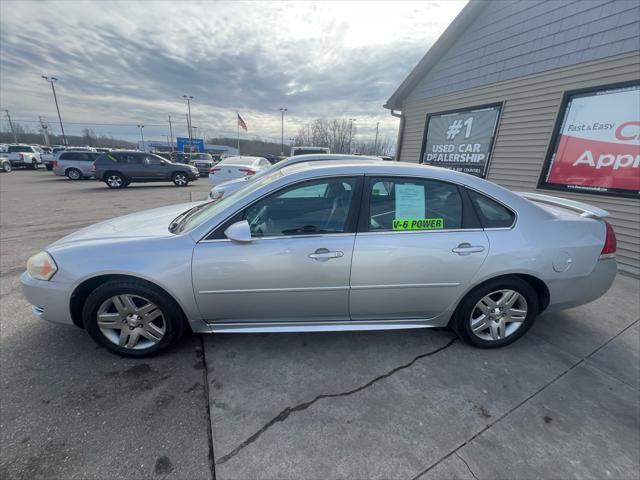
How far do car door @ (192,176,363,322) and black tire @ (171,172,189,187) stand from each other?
1494cm

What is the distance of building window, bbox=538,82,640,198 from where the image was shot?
4.67m

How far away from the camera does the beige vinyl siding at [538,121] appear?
477 cm

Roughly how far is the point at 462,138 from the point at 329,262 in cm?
706

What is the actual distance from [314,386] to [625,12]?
23.8 ft

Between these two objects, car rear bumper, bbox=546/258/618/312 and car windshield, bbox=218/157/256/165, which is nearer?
car rear bumper, bbox=546/258/618/312

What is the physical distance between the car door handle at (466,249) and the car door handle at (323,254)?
930mm

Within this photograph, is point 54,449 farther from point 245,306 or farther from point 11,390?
point 245,306

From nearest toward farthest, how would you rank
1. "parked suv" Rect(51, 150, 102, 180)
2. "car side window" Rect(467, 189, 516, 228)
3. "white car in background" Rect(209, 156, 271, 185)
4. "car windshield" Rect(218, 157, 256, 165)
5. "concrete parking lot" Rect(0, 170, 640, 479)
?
"concrete parking lot" Rect(0, 170, 640, 479)
"car side window" Rect(467, 189, 516, 228)
"white car in background" Rect(209, 156, 271, 185)
"car windshield" Rect(218, 157, 256, 165)
"parked suv" Rect(51, 150, 102, 180)

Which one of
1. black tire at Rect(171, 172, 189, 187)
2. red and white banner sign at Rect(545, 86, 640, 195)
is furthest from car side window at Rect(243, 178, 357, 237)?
black tire at Rect(171, 172, 189, 187)

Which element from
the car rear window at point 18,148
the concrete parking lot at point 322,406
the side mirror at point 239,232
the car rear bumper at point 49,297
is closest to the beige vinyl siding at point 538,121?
the concrete parking lot at point 322,406

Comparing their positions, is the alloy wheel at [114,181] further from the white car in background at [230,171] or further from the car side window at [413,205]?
the car side window at [413,205]

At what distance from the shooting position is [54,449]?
165cm

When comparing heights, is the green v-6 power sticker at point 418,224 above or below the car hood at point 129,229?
above

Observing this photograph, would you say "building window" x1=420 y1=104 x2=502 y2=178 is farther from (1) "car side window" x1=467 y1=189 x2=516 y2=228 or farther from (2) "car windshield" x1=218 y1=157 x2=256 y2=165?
(2) "car windshield" x1=218 y1=157 x2=256 y2=165
